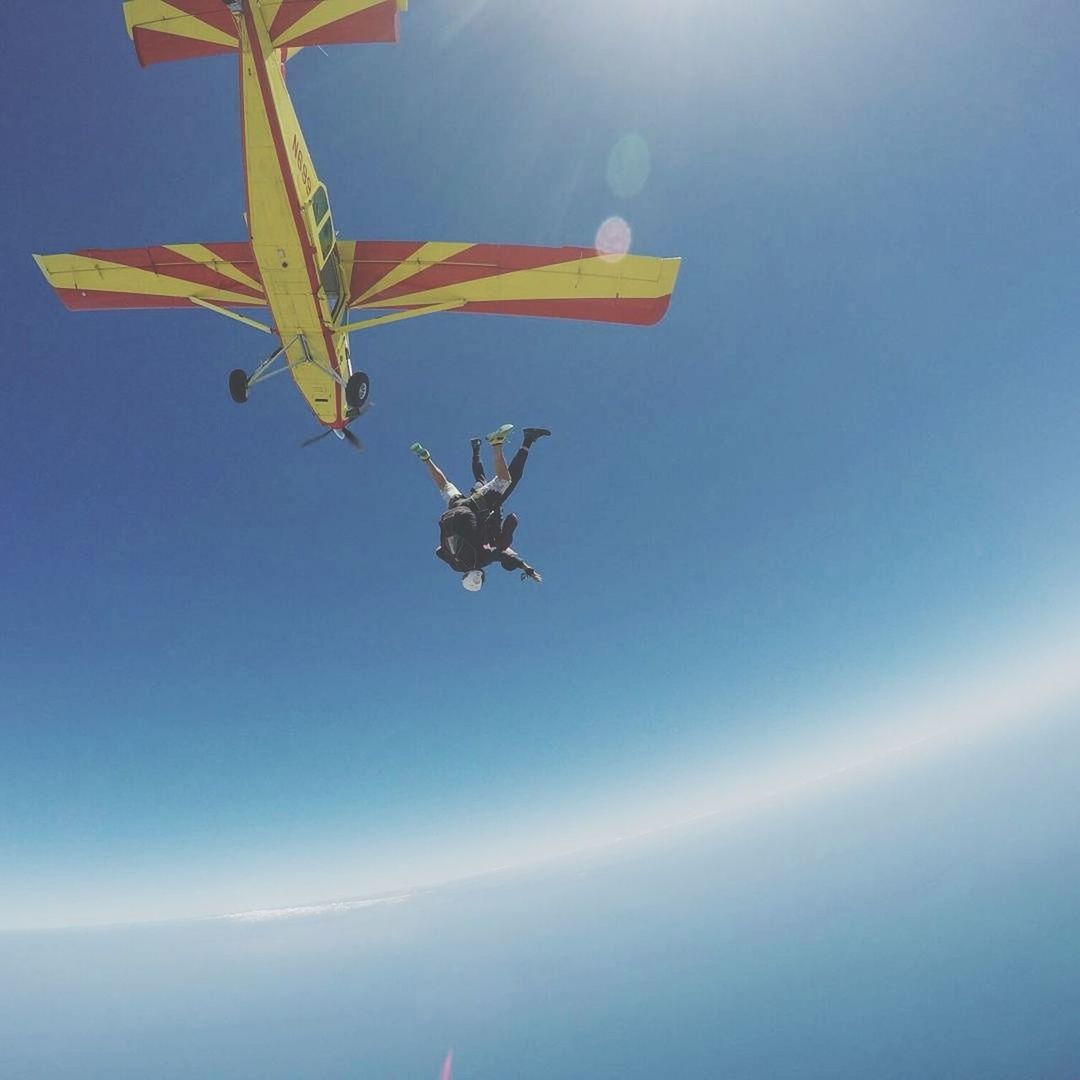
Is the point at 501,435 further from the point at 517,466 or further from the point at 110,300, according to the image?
the point at 110,300

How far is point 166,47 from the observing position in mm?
6633

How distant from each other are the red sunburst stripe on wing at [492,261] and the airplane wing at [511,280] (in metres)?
0.01

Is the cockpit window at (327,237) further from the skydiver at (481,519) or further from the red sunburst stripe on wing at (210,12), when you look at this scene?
the skydiver at (481,519)

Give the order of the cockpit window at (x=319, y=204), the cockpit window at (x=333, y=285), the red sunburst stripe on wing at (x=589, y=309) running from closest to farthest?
the cockpit window at (x=319, y=204) → the cockpit window at (x=333, y=285) → the red sunburst stripe on wing at (x=589, y=309)

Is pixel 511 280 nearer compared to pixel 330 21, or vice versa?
pixel 330 21

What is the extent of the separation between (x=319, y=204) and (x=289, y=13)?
195 cm

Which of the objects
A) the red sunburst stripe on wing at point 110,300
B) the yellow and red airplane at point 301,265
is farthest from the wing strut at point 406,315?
the red sunburst stripe on wing at point 110,300

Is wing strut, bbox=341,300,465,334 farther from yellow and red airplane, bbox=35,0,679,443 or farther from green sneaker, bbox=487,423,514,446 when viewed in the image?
green sneaker, bbox=487,423,514,446

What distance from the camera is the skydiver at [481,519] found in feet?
17.4

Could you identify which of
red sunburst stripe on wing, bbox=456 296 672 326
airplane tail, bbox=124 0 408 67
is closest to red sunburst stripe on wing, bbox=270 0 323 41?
airplane tail, bbox=124 0 408 67

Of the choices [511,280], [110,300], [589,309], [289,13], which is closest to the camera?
[289,13]

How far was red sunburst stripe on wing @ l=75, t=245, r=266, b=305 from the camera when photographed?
8055 mm

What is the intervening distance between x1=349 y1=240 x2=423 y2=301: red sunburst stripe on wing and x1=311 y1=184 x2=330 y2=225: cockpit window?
741 mm

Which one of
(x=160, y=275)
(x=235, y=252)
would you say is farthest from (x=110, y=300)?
(x=235, y=252)
